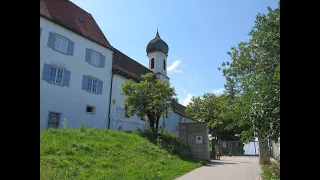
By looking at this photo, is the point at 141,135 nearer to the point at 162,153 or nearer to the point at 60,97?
the point at 162,153

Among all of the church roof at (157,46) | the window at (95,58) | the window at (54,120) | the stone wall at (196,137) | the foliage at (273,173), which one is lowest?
the foliage at (273,173)

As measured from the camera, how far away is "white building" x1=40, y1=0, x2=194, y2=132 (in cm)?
1967

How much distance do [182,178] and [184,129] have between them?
8.44m

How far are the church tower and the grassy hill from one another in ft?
84.6

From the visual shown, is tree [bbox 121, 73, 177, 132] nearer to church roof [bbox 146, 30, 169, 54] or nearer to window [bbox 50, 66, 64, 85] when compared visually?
window [bbox 50, 66, 64, 85]

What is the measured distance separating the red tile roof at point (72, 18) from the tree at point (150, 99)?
6811 millimetres

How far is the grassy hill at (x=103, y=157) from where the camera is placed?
908cm

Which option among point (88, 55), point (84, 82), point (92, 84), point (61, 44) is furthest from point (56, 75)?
point (88, 55)

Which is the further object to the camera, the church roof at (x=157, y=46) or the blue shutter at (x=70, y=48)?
the church roof at (x=157, y=46)

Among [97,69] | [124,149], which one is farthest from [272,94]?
[97,69]

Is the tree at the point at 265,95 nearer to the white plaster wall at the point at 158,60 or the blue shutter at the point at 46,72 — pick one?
the blue shutter at the point at 46,72

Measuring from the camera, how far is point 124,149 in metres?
13.6

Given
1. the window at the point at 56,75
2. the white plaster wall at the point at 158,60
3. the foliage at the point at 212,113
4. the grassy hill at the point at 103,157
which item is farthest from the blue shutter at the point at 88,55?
the foliage at the point at 212,113

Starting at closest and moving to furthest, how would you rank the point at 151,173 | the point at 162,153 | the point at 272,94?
the point at 272,94 < the point at 151,173 < the point at 162,153
